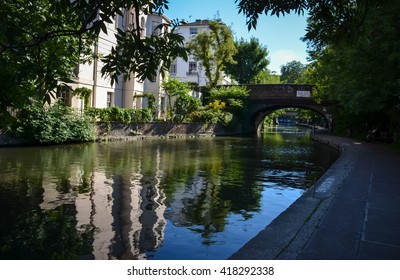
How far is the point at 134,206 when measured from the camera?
8727mm

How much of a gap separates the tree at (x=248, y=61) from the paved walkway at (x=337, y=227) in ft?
186

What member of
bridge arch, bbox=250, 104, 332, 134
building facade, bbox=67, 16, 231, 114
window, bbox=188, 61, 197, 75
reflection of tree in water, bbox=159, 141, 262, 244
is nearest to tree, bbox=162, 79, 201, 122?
building facade, bbox=67, 16, 231, 114

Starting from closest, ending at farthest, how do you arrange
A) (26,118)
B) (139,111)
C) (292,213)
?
(292,213) → (26,118) → (139,111)

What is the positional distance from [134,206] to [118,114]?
21.1 meters

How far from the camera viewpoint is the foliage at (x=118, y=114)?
2747 centimetres

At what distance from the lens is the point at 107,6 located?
4.24 metres

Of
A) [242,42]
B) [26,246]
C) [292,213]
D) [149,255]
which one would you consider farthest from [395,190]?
[242,42]

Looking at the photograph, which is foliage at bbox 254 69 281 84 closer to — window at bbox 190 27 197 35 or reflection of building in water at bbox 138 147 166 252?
window at bbox 190 27 197 35

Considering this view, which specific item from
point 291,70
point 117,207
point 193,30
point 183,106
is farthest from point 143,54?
point 291,70

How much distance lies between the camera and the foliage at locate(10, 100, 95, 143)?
68.3 ft

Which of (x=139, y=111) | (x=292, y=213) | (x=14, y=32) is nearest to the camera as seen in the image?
(x=14, y=32)

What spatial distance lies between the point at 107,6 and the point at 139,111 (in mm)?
27939

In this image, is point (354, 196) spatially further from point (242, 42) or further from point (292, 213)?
point (242, 42)

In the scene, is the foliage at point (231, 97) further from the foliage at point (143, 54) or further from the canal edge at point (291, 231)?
the foliage at point (143, 54)
